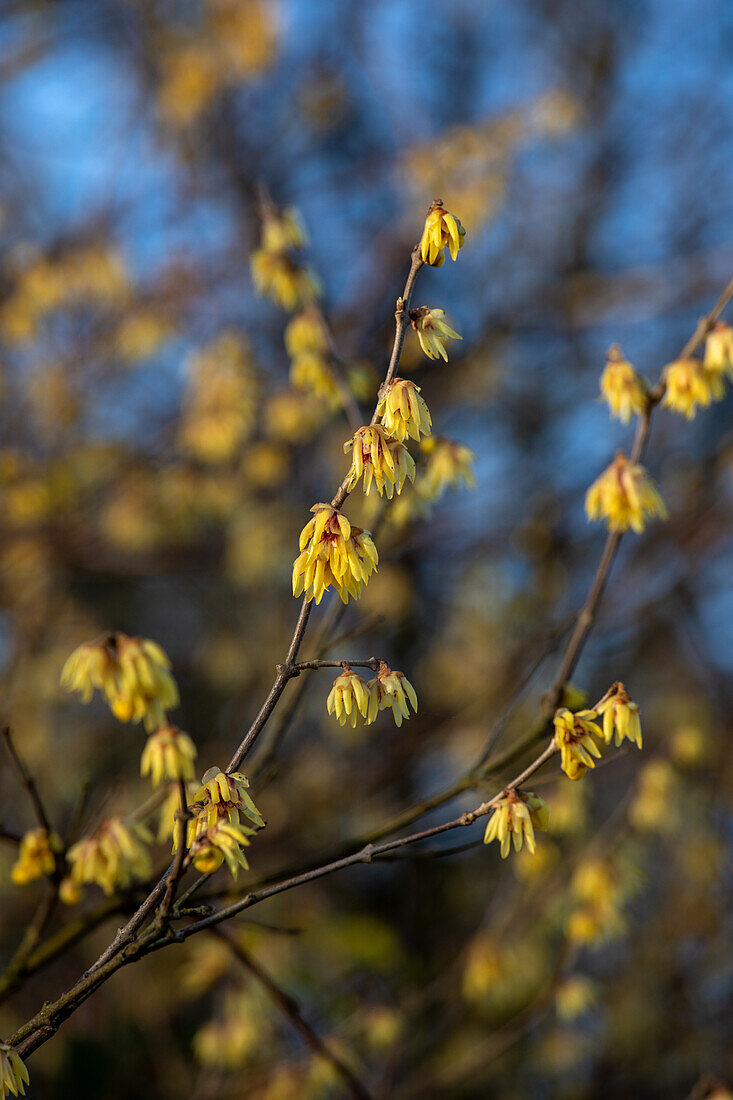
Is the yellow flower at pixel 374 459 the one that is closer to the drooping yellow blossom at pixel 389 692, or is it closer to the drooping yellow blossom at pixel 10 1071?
the drooping yellow blossom at pixel 389 692

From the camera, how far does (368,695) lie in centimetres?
177

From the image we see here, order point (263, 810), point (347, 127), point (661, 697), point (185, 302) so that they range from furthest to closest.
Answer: point (347, 127)
point (661, 697)
point (185, 302)
point (263, 810)

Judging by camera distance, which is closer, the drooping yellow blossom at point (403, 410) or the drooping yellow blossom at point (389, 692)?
the drooping yellow blossom at point (403, 410)

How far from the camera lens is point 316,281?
3.21 metres

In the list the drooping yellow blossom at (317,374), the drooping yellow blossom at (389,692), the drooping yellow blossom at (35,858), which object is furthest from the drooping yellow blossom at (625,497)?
the drooping yellow blossom at (35,858)

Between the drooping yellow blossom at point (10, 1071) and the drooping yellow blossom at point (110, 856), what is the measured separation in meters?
0.57

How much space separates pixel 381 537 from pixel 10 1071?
2.57 m

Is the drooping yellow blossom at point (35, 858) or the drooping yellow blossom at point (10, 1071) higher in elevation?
the drooping yellow blossom at point (35, 858)

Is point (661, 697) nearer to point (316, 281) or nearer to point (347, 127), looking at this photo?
point (316, 281)

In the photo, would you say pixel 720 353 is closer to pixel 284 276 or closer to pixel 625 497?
pixel 625 497

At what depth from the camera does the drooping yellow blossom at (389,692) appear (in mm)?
1780

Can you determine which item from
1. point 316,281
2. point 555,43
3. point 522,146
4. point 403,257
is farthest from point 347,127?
point 316,281

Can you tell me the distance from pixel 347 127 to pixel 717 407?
16.4 ft

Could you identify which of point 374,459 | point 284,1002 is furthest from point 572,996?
point 374,459
